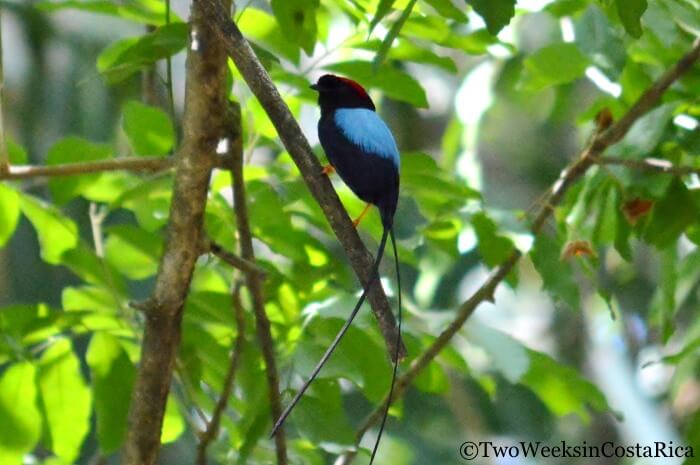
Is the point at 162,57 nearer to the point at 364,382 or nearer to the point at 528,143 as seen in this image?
the point at 364,382

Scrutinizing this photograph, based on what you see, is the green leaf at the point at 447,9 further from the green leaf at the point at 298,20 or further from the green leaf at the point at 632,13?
the green leaf at the point at 632,13

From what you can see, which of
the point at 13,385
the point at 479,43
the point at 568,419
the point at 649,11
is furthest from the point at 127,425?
the point at 568,419

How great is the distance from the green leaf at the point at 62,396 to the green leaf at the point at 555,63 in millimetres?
1530

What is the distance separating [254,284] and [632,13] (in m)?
1.22

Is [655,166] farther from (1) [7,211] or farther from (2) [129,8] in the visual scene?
(1) [7,211]

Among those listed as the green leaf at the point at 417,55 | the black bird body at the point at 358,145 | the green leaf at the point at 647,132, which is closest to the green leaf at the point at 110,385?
the black bird body at the point at 358,145

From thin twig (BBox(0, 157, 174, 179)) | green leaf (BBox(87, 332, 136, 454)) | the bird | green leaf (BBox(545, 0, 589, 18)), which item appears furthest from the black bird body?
green leaf (BBox(87, 332, 136, 454))

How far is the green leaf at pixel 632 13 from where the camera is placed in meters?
2.40

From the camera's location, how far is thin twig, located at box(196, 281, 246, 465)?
3.20 m

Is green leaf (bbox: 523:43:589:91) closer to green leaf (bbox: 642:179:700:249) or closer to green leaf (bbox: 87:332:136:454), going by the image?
green leaf (bbox: 642:179:700:249)

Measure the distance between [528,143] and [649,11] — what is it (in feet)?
17.2

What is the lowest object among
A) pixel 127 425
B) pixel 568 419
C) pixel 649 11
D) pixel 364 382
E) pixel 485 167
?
pixel 127 425

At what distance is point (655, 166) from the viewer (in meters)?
3.19

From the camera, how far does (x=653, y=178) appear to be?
3221 millimetres
